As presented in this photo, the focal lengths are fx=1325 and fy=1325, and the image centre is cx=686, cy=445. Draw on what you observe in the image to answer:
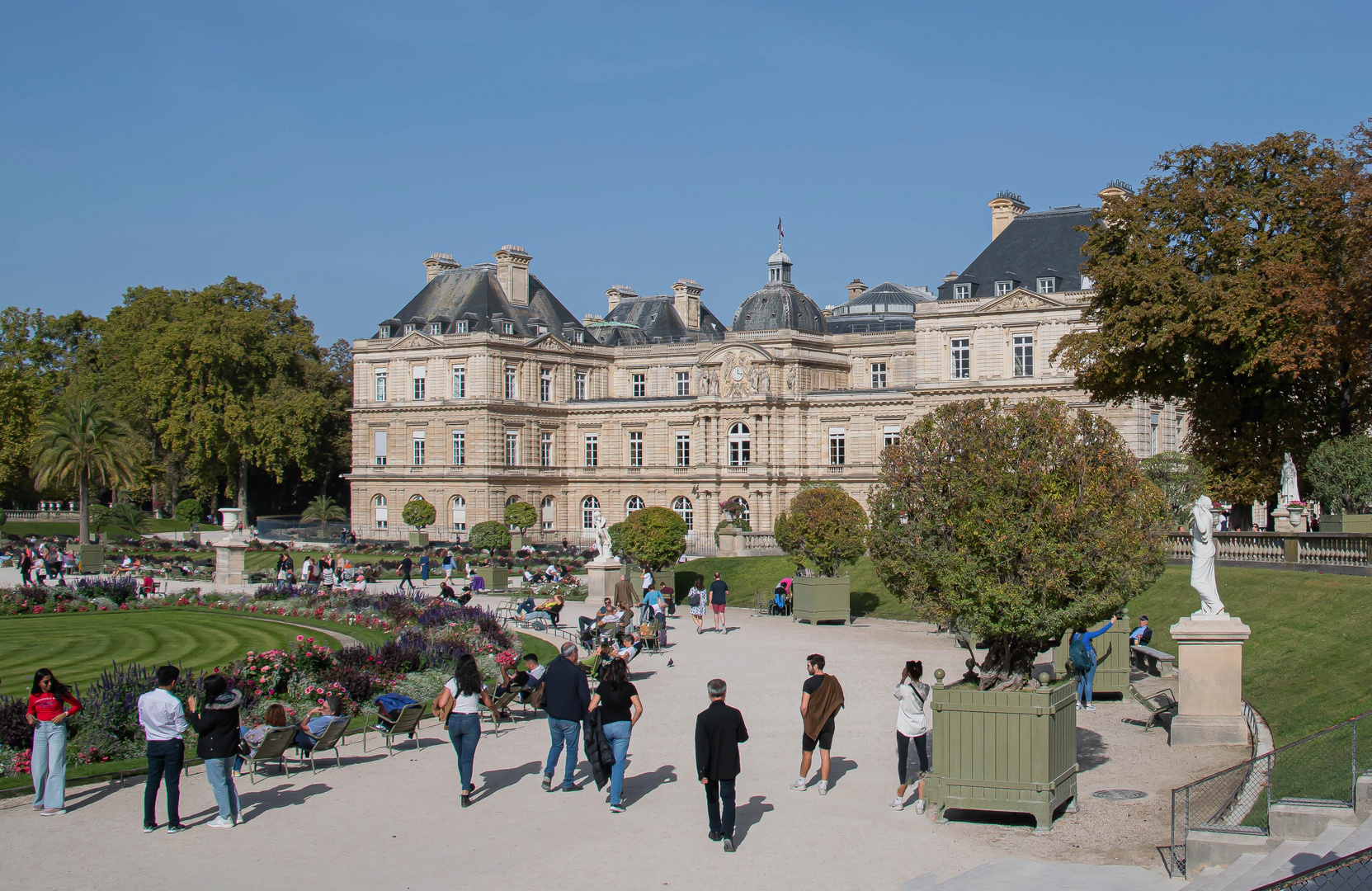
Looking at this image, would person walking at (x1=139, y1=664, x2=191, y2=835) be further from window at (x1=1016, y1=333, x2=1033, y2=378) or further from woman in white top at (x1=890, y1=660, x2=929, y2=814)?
window at (x1=1016, y1=333, x2=1033, y2=378)

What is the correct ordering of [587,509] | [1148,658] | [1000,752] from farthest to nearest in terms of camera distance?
[587,509], [1148,658], [1000,752]

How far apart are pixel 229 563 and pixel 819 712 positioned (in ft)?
104

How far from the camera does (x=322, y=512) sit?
74750mm

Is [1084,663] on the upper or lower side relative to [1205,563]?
lower

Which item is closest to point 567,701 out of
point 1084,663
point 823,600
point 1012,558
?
point 1012,558

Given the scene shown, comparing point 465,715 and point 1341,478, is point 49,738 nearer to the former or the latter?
point 465,715

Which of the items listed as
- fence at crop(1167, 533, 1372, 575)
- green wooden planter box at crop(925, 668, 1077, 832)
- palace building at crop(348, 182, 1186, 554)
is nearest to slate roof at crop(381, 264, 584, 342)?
palace building at crop(348, 182, 1186, 554)

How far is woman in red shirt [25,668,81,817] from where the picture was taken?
45.2 ft

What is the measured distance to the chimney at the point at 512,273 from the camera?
71.9 m

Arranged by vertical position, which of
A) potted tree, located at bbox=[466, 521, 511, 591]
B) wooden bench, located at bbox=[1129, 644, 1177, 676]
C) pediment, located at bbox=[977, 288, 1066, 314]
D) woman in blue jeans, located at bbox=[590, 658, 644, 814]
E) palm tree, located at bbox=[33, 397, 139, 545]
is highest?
pediment, located at bbox=[977, 288, 1066, 314]

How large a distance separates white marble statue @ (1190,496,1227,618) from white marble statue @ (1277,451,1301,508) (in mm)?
22389

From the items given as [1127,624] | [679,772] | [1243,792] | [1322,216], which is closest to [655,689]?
[679,772]

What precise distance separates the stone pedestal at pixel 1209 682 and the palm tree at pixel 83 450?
171 ft

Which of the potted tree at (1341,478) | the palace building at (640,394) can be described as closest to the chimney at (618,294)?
the palace building at (640,394)
